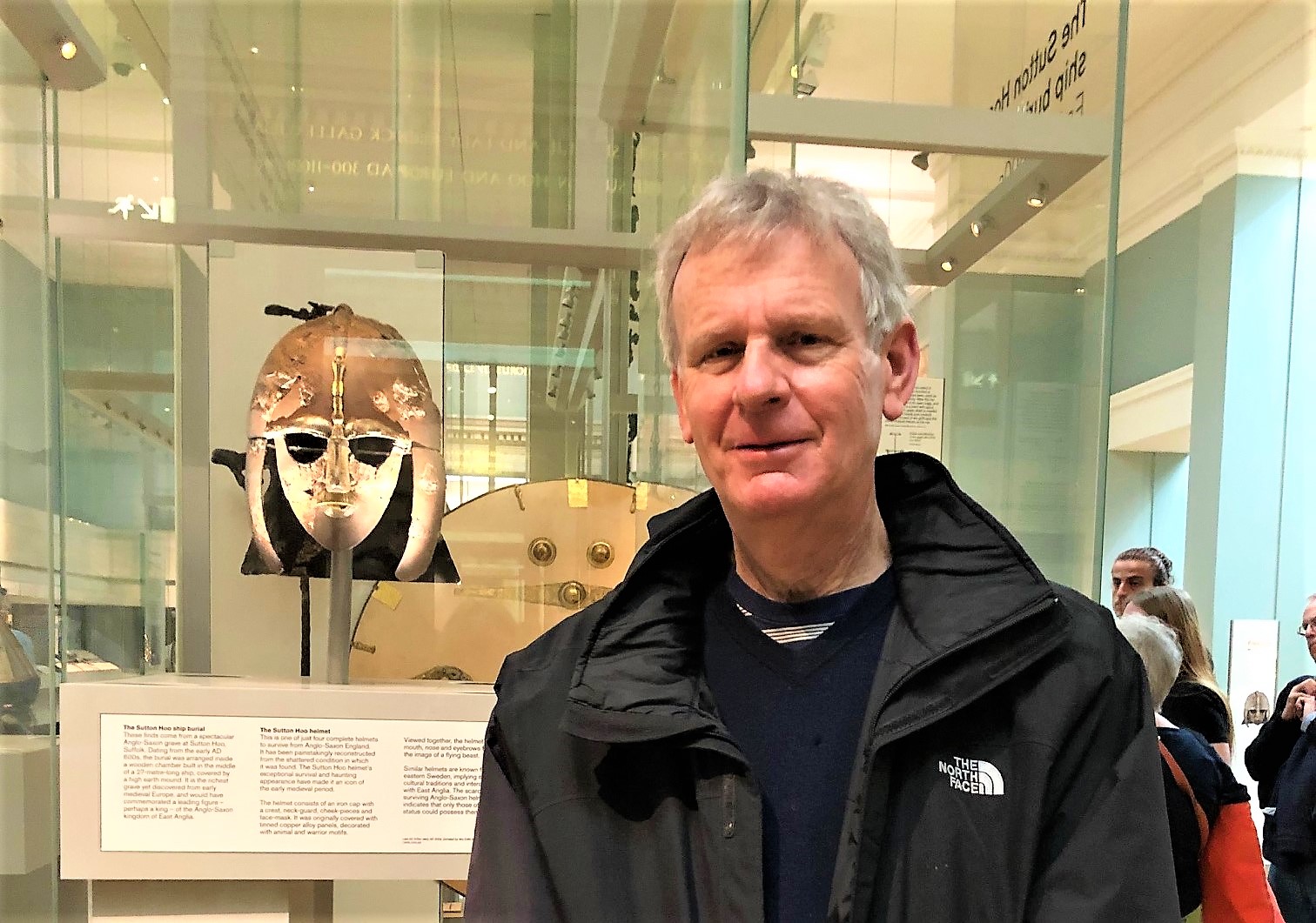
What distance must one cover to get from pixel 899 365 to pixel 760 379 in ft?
0.59

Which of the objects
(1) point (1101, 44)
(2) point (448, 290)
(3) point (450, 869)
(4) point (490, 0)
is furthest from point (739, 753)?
(4) point (490, 0)

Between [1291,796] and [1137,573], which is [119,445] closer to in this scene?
[1137,573]

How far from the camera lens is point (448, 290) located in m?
2.02

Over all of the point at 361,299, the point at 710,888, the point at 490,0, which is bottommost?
the point at 710,888

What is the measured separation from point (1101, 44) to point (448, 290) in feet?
4.42

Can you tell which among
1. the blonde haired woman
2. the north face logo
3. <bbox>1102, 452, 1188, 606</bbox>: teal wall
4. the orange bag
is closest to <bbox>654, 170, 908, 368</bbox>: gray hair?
the north face logo

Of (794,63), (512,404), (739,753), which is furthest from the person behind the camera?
(512,404)

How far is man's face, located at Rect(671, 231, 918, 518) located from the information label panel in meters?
0.72

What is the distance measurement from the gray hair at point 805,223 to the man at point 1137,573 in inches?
91.8

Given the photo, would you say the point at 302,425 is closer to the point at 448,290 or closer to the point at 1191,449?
the point at 448,290

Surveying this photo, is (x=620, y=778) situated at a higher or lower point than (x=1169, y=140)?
lower

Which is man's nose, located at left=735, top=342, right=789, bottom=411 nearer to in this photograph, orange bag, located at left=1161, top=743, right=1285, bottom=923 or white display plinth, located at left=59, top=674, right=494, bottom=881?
white display plinth, located at left=59, top=674, right=494, bottom=881

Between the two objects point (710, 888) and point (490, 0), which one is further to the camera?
point (490, 0)

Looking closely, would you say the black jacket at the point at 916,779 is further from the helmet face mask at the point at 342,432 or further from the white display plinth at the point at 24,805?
the white display plinth at the point at 24,805
